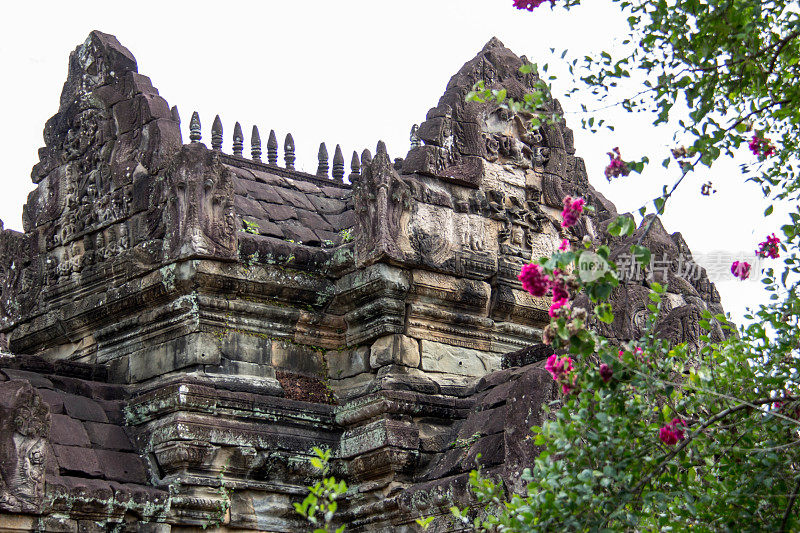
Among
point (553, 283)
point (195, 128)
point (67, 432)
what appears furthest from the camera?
point (195, 128)

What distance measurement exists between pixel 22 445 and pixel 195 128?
4979mm

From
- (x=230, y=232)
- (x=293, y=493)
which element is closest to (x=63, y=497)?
(x=293, y=493)

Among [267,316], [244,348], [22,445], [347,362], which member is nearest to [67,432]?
[22,445]

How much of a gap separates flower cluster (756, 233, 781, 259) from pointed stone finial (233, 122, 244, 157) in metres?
8.51

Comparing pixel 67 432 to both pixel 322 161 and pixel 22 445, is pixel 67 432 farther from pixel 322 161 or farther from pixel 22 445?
pixel 322 161

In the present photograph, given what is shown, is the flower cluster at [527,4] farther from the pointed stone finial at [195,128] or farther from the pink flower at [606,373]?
the pointed stone finial at [195,128]

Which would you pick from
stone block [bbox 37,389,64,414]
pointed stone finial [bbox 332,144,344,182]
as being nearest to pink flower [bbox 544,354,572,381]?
stone block [bbox 37,389,64,414]

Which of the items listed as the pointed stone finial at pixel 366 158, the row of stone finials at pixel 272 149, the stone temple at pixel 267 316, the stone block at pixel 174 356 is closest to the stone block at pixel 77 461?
the stone temple at pixel 267 316

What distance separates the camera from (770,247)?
6402 millimetres

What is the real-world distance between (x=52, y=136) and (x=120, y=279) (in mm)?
2233

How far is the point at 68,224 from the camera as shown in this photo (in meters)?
12.1

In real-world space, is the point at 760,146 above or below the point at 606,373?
above

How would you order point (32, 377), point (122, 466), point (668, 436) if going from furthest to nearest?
point (32, 377) < point (122, 466) < point (668, 436)

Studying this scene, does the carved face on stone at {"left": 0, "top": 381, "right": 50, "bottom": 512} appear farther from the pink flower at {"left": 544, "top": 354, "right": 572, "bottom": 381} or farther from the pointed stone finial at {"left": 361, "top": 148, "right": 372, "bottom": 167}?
the pink flower at {"left": 544, "top": 354, "right": 572, "bottom": 381}
